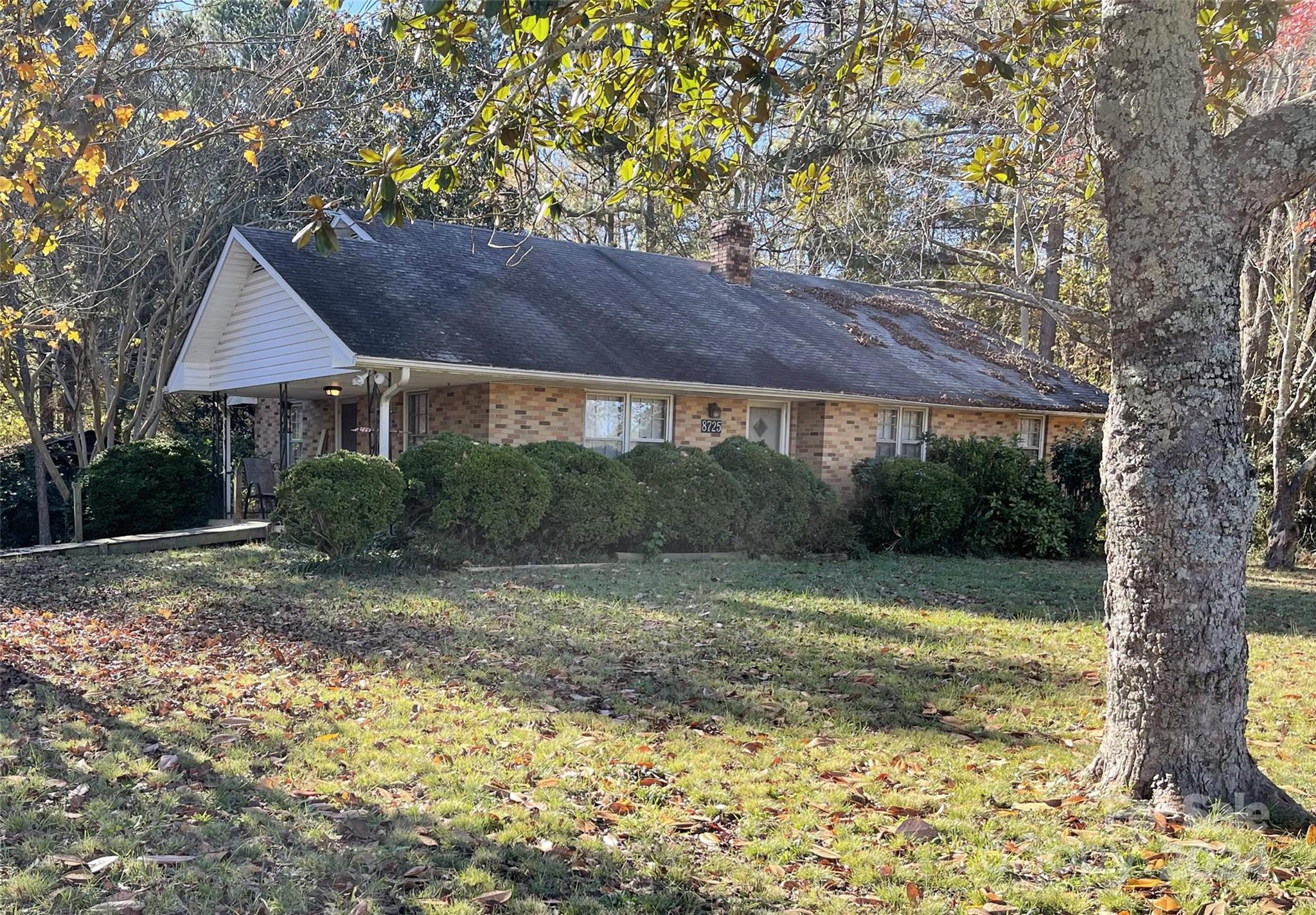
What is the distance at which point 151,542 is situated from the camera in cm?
1530

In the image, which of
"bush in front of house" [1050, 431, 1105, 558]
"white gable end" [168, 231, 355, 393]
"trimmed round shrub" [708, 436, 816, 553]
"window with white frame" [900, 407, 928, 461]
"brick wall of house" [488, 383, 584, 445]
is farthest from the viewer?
"window with white frame" [900, 407, 928, 461]

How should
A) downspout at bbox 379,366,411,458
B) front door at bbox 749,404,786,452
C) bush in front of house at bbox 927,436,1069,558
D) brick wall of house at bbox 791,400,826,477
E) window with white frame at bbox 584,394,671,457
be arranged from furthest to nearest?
front door at bbox 749,404,786,452 < brick wall of house at bbox 791,400,826,477 < bush in front of house at bbox 927,436,1069,558 < window with white frame at bbox 584,394,671,457 < downspout at bbox 379,366,411,458

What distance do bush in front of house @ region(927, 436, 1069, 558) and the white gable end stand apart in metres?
10.7

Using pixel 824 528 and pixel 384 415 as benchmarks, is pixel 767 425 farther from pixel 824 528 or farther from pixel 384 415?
pixel 384 415

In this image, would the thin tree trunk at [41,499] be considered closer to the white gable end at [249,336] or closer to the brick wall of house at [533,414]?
the white gable end at [249,336]

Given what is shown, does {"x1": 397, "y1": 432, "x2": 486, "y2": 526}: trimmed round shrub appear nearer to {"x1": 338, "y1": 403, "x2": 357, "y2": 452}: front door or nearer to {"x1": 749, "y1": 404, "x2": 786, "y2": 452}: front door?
{"x1": 749, "y1": 404, "x2": 786, "y2": 452}: front door

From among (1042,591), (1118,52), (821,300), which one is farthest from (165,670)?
(821,300)

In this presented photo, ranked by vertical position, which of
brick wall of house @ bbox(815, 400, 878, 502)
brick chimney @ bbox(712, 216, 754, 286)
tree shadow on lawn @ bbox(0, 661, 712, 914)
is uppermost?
brick chimney @ bbox(712, 216, 754, 286)

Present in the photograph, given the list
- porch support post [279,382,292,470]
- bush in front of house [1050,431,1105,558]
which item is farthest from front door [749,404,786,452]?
porch support post [279,382,292,470]

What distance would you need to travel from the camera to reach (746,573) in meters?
12.8

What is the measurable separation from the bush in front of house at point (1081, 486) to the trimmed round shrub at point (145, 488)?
15.9m

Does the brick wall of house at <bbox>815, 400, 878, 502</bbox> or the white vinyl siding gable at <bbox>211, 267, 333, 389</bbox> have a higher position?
the white vinyl siding gable at <bbox>211, 267, 333, 389</bbox>

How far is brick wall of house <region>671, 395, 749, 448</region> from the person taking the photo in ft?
57.3

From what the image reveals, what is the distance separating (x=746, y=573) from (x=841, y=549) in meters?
3.66
